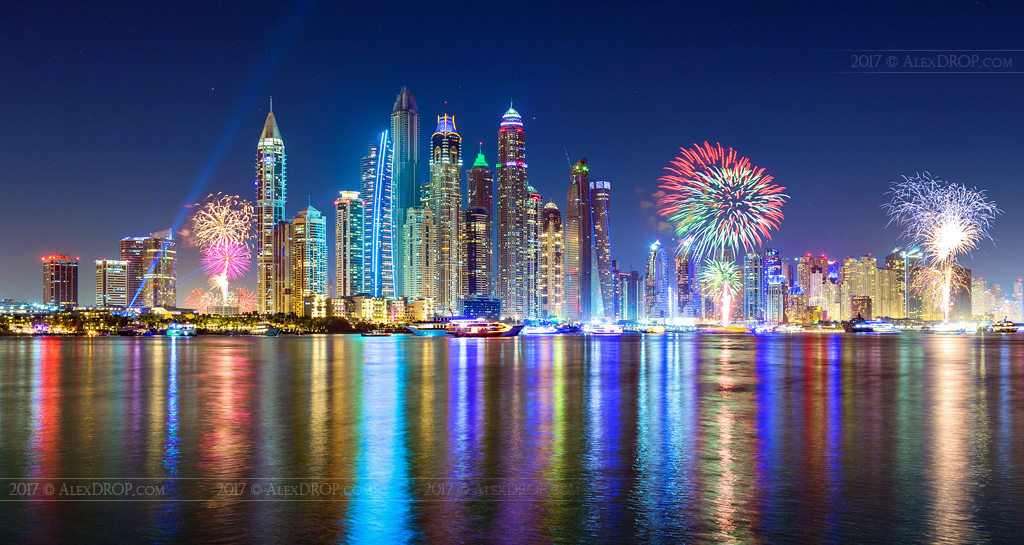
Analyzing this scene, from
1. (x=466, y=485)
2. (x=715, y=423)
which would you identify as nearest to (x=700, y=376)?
(x=715, y=423)

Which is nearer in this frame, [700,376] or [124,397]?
[124,397]

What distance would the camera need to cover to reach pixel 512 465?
72.7ft

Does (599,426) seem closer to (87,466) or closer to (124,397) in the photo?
(87,466)

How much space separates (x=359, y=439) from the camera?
26859 mm

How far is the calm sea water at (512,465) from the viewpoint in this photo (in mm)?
15727

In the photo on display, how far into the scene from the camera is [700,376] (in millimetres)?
57312

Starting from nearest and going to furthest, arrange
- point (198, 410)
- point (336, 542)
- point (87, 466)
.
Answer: point (336, 542) → point (87, 466) → point (198, 410)

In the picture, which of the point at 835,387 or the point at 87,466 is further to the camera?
the point at 835,387

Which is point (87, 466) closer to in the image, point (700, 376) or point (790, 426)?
point (790, 426)

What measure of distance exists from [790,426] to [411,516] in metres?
18.4

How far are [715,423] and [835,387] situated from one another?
20.5 metres

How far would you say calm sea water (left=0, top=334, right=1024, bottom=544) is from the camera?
15.7m

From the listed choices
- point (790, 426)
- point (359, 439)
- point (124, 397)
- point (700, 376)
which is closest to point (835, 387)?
point (700, 376)

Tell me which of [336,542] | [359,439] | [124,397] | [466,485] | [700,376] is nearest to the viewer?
[336,542]
